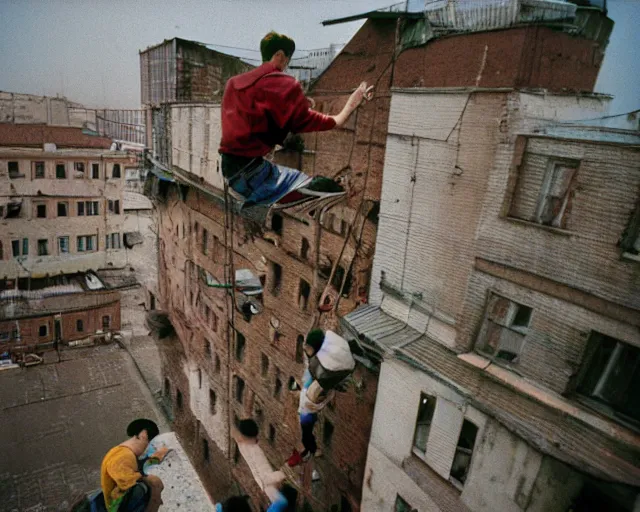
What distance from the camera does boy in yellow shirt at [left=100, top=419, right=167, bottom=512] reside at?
6777 millimetres

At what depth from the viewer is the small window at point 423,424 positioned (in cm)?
771

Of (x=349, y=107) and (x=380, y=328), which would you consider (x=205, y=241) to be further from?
(x=349, y=107)

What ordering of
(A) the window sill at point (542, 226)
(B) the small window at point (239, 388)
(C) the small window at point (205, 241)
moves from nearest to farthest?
(A) the window sill at point (542, 226)
(B) the small window at point (239, 388)
(C) the small window at point (205, 241)

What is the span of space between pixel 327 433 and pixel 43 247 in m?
27.2

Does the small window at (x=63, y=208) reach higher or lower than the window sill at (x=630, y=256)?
lower

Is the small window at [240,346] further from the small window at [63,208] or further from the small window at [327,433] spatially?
the small window at [63,208]

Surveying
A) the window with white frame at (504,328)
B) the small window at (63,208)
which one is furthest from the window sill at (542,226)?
the small window at (63,208)

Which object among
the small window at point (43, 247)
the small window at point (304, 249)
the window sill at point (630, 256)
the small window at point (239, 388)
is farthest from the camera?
the small window at point (43, 247)

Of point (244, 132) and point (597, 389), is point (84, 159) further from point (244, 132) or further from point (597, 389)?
point (597, 389)

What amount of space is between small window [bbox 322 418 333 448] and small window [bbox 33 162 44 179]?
26845mm

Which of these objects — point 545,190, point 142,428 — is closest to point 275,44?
point 545,190

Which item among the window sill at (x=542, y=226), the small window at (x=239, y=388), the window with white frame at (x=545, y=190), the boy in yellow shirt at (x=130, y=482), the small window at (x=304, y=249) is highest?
the window with white frame at (x=545, y=190)

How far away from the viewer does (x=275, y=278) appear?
42.5 ft

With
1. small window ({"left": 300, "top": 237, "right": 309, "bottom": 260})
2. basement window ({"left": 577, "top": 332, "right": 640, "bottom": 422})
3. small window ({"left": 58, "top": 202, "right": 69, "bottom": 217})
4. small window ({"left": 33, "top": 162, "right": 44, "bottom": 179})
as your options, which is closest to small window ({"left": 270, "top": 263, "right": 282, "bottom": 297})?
small window ({"left": 300, "top": 237, "right": 309, "bottom": 260})
